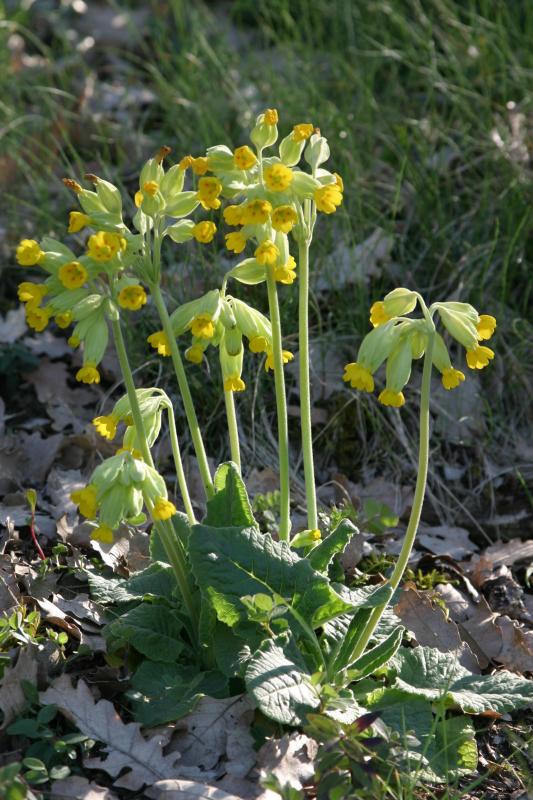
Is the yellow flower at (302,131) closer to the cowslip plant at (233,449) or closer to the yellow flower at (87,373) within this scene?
the cowslip plant at (233,449)

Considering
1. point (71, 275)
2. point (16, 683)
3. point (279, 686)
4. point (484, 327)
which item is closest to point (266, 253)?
point (71, 275)


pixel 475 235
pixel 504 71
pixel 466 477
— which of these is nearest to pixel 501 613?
pixel 466 477

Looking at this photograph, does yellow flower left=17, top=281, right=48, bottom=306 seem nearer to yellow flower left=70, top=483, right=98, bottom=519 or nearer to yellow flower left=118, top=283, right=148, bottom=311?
yellow flower left=118, top=283, right=148, bottom=311

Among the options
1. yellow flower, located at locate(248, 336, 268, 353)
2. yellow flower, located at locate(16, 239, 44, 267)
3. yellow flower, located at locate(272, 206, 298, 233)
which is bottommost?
yellow flower, located at locate(248, 336, 268, 353)

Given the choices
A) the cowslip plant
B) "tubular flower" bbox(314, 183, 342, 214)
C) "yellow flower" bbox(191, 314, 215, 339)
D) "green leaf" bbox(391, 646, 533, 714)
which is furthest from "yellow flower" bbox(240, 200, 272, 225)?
"green leaf" bbox(391, 646, 533, 714)

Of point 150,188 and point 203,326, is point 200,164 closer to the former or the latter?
point 150,188

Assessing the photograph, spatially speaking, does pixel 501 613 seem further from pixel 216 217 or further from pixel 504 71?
pixel 504 71
